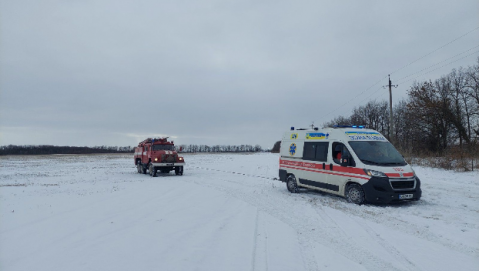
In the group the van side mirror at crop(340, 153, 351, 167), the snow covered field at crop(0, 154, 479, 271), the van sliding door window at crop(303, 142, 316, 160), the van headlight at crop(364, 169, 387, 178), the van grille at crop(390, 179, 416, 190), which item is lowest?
the snow covered field at crop(0, 154, 479, 271)

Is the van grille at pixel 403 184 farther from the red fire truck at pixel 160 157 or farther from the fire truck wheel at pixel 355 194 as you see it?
the red fire truck at pixel 160 157

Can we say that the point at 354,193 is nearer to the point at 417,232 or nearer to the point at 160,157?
the point at 417,232

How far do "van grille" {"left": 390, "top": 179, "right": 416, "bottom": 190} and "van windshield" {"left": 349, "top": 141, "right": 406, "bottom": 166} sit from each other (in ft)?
1.94

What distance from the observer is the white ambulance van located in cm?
858

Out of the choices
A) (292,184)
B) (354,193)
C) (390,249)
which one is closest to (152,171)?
(292,184)

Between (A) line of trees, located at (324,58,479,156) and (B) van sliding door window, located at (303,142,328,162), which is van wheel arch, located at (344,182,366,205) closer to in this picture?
(B) van sliding door window, located at (303,142,328,162)

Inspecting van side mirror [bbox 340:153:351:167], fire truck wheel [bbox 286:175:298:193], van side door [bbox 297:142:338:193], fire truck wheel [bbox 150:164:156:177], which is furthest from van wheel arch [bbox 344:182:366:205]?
fire truck wheel [bbox 150:164:156:177]

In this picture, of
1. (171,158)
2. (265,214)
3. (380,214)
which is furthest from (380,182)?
(171,158)

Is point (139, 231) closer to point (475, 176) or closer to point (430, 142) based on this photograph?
point (475, 176)

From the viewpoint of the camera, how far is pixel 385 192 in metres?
8.44

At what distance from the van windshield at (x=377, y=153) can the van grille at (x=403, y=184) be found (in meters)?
0.59

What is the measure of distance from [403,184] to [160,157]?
52.1ft

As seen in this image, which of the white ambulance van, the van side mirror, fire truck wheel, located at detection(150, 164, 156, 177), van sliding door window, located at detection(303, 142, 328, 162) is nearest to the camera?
the white ambulance van

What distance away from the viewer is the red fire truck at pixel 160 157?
2059 centimetres
